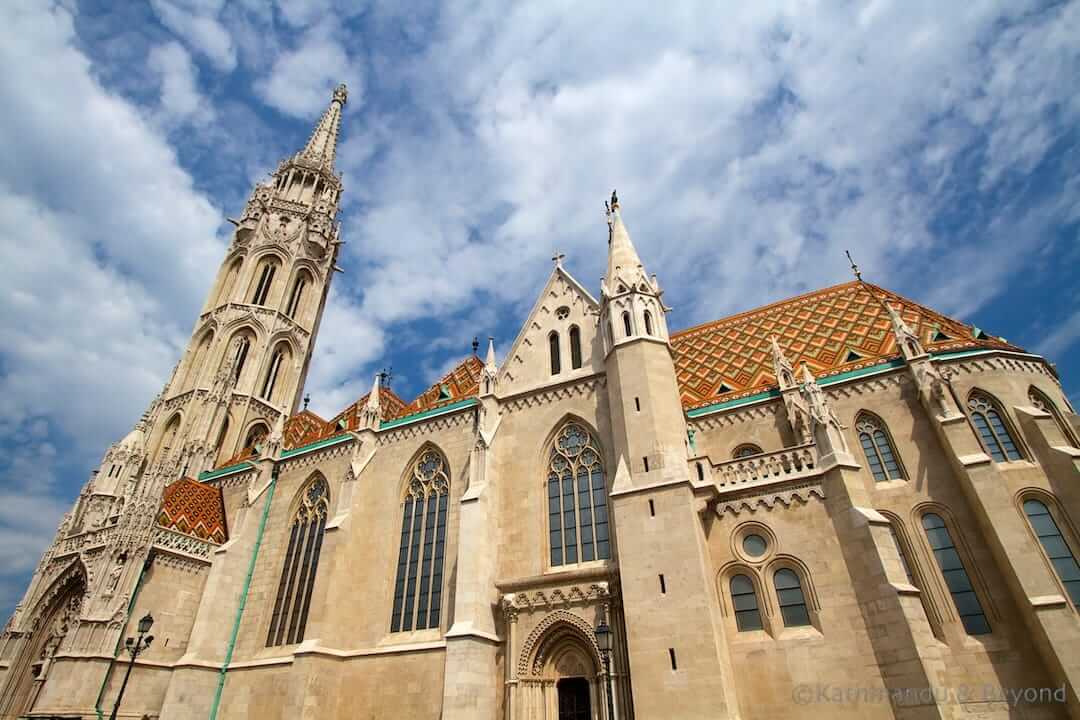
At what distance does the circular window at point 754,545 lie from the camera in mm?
14000

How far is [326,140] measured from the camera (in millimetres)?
43281

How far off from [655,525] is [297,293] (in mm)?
29352

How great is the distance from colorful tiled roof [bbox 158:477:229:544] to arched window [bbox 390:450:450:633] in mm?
9154

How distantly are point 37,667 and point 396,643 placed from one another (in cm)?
1473

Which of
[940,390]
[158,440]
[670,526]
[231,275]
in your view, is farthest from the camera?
[231,275]

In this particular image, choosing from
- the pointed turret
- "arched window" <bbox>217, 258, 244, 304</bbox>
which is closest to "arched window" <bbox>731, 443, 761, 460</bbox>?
the pointed turret

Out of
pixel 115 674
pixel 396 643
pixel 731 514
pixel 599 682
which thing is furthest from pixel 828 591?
pixel 115 674

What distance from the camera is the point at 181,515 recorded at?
2181cm

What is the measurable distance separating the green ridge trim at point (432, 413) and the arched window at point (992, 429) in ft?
47.6

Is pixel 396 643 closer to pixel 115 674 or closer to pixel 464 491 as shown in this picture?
pixel 464 491

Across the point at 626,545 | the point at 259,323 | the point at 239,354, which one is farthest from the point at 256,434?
the point at 626,545

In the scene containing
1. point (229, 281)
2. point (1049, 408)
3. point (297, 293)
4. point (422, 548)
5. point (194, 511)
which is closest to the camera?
point (1049, 408)

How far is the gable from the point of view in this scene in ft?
61.5

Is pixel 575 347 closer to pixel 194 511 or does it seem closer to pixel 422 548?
pixel 422 548
